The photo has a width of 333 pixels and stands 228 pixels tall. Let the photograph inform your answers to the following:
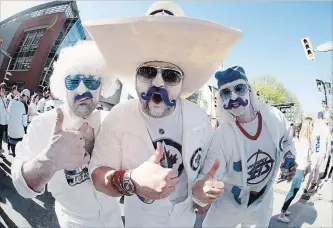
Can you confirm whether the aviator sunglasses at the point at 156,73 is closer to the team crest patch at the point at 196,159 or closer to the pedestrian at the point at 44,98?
the team crest patch at the point at 196,159

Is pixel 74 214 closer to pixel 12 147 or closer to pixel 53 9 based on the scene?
pixel 53 9

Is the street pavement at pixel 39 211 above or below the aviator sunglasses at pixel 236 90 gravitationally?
Answer: below

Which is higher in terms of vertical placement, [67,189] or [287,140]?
[287,140]

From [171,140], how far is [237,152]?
36 centimetres

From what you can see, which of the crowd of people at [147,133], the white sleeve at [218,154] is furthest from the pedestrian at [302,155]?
the white sleeve at [218,154]

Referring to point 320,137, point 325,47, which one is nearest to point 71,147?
point 325,47

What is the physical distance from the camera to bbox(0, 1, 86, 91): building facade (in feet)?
3.38

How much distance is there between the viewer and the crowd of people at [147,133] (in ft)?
2.14

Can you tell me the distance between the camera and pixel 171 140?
32.0 inches

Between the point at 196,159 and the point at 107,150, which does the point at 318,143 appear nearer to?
the point at 196,159

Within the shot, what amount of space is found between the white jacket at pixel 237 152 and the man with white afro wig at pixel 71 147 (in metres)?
0.46

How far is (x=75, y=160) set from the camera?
65 cm

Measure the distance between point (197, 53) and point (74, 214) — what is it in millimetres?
746

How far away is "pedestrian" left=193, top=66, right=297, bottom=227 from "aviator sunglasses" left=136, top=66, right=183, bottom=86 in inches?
11.5
